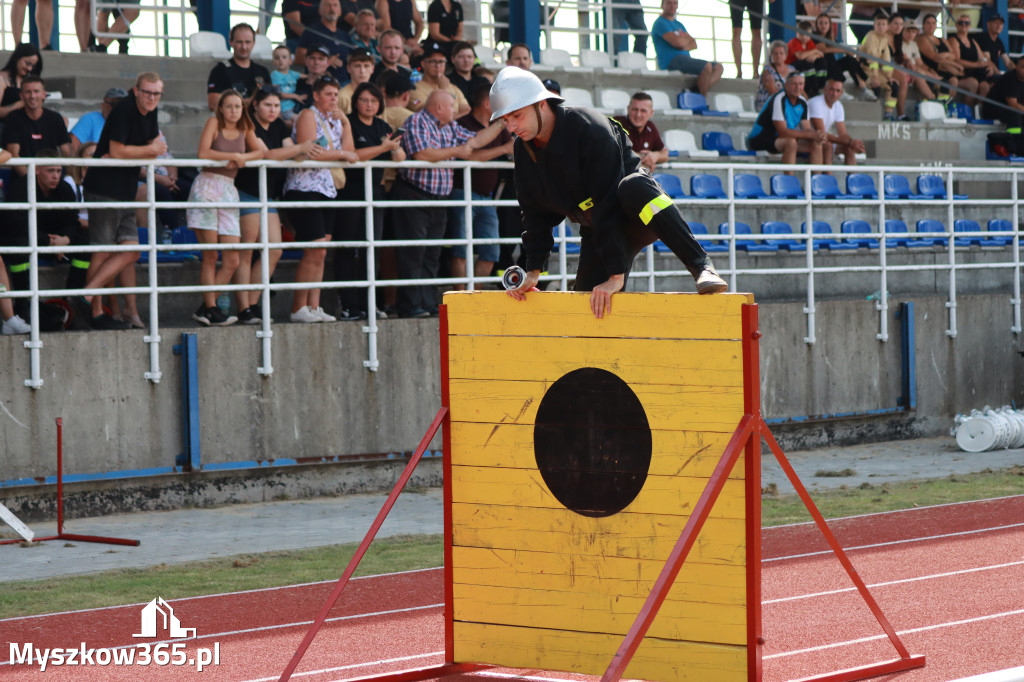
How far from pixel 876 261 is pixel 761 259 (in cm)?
194

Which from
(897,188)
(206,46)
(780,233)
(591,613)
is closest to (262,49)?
(206,46)

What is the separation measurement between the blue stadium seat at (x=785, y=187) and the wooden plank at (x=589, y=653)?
11368 millimetres

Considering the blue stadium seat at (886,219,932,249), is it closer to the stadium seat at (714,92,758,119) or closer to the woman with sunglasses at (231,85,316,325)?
the stadium seat at (714,92,758,119)

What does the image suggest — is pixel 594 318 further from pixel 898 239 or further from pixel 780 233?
pixel 898 239

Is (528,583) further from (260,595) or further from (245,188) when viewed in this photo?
(245,188)

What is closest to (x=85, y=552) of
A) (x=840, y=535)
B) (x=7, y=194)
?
(x=7, y=194)

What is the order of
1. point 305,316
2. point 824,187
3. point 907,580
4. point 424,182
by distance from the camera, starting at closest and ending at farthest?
point 907,580 → point 305,316 → point 424,182 → point 824,187

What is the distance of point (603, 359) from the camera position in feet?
19.7

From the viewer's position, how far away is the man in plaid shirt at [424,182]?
12.7 m

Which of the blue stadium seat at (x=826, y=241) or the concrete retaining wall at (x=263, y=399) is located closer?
the concrete retaining wall at (x=263, y=399)

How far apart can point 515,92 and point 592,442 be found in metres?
1.59

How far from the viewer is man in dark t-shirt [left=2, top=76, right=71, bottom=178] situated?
38.9 feet

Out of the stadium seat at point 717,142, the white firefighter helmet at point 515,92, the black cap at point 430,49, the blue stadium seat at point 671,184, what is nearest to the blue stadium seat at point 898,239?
the stadium seat at point 717,142

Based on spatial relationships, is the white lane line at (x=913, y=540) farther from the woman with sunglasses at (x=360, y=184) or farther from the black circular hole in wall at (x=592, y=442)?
the woman with sunglasses at (x=360, y=184)
